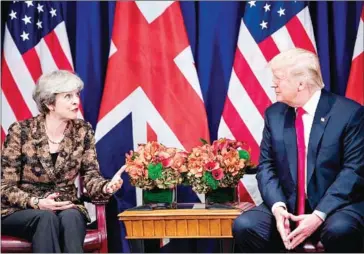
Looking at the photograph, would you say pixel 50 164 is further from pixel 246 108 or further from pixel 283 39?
pixel 283 39

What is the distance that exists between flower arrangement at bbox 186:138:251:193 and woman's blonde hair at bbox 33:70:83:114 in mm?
902

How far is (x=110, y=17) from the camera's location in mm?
5758

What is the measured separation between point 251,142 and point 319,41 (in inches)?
35.0

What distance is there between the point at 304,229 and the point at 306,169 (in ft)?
1.28

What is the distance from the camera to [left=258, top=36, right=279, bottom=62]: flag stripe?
5531 millimetres

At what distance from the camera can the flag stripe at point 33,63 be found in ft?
19.0

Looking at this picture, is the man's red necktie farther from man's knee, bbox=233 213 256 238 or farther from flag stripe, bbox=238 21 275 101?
flag stripe, bbox=238 21 275 101

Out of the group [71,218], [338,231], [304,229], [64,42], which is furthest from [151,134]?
[338,231]

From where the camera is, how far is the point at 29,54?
580 centimetres

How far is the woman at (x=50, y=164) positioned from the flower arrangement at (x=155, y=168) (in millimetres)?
133

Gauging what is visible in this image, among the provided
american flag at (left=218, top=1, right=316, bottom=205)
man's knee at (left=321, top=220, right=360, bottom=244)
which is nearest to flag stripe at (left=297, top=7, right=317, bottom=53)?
american flag at (left=218, top=1, right=316, bottom=205)

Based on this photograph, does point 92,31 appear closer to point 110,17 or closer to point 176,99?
point 110,17

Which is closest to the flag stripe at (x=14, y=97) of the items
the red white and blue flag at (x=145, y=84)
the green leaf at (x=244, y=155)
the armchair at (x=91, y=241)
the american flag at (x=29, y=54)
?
the american flag at (x=29, y=54)

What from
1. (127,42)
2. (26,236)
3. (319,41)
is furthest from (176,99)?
(26,236)
